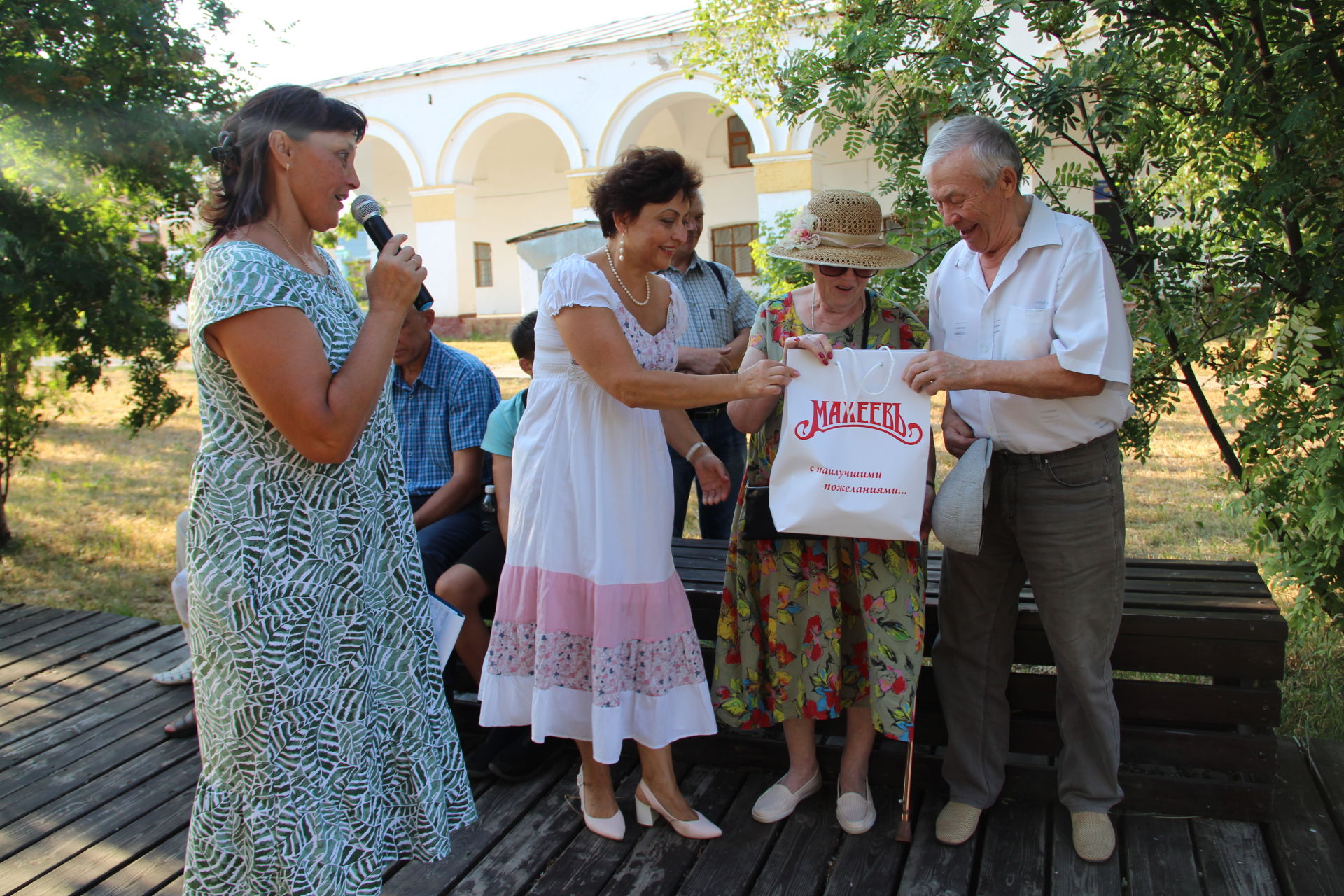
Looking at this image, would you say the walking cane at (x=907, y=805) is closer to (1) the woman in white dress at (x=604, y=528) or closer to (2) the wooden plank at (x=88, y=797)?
(1) the woman in white dress at (x=604, y=528)

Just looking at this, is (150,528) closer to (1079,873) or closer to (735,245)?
(1079,873)

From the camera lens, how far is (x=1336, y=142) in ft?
11.0

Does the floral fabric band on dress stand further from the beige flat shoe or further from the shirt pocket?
the beige flat shoe

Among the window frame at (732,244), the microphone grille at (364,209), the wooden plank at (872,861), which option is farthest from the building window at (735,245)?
the microphone grille at (364,209)

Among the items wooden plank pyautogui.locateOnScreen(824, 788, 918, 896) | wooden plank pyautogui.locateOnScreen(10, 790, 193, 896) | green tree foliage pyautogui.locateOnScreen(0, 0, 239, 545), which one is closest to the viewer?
wooden plank pyautogui.locateOnScreen(824, 788, 918, 896)

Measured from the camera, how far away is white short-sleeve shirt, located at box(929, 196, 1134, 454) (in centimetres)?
260

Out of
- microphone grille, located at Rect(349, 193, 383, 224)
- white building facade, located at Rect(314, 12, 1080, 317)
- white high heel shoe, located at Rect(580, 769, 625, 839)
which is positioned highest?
white building facade, located at Rect(314, 12, 1080, 317)

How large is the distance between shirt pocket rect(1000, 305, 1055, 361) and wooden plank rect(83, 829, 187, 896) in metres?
2.82

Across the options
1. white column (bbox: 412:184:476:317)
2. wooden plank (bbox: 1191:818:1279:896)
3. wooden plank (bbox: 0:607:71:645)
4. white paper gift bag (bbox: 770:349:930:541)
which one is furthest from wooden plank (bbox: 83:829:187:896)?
white column (bbox: 412:184:476:317)

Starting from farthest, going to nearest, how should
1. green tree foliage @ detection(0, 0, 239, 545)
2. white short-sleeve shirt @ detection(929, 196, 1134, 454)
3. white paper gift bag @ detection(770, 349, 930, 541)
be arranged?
green tree foliage @ detection(0, 0, 239, 545) → white paper gift bag @ detection(770, 349, 930, 541) → white short-sleeve shirt @ detection(929, 196, 1134, 454)

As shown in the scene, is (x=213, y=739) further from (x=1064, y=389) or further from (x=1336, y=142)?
(x=1336, y=142)

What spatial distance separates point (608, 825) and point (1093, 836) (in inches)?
57.2

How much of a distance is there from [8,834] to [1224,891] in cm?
370

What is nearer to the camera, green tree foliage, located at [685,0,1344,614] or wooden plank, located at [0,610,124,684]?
green tree foliage, located at [685,0,1344,614]
